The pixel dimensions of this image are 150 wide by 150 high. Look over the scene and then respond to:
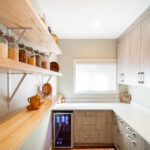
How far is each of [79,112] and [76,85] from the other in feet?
2.80

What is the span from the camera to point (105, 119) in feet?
8.42

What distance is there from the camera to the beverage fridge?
8.35 feet

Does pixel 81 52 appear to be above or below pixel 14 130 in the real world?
above

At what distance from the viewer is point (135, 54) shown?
85.8 inches

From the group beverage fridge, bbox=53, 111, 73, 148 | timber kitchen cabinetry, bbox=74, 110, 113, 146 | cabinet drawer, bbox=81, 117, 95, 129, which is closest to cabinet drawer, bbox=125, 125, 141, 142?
timber kitchen cabinetry, bbox=74, 110, 113, 146

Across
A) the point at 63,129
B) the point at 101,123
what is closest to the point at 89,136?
the point at 101,123

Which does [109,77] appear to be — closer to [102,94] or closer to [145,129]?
[102,94]

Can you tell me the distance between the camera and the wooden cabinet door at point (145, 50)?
A: 1.78m

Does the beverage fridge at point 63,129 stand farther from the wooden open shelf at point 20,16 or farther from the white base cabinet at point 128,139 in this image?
the wooden open shelf at point 20,16

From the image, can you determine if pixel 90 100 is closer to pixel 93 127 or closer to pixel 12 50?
pixel 93 127

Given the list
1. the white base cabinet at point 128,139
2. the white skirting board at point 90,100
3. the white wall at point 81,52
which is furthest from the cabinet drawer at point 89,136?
the white wall at point 81,52

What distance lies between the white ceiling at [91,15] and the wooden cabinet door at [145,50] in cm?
29

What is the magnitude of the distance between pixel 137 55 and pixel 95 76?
132 cm

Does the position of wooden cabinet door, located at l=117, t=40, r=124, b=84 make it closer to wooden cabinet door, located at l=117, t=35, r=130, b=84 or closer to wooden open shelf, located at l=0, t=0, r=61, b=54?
wooden cabinet door, located at l=117, t=35, r=130, b=84
